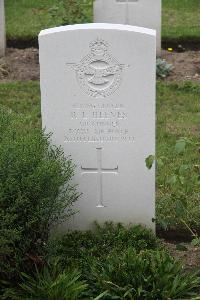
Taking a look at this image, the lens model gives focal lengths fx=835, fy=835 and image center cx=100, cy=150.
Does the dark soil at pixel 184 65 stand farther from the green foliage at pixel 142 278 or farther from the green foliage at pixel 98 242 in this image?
the green foliage at pixel 142 278

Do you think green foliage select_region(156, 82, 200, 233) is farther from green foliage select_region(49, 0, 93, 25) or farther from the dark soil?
green foliage select_region(49, 0, 93, 25)

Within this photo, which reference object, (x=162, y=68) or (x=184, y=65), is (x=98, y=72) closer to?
(x=162, y=68)

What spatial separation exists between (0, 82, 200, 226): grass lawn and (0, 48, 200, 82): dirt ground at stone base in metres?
0.30

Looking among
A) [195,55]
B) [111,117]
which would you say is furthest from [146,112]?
[195,55]

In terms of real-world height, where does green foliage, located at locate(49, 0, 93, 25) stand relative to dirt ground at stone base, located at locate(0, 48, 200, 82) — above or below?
above

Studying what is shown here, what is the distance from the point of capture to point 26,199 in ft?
14.4

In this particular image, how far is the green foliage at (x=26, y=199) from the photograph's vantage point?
4391 mm

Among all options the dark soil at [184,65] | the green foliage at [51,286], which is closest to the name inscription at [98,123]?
the green foliage at [51,286]

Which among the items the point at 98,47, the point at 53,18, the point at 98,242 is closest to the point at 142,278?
the point at 98,242

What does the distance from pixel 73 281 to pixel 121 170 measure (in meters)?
0.93

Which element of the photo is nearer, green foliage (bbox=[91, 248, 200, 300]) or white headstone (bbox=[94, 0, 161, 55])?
green foliage (bbox=[91, 248, 200, 300])

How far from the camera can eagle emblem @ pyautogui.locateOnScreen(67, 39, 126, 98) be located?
4957 millimetres

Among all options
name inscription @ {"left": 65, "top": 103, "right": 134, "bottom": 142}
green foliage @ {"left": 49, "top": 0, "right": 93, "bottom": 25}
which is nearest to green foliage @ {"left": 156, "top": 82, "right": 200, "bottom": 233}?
name inscription @ {"left": 65, "top": 103, "right": 134, "bottom": 142}

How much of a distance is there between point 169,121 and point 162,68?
1443 millimetres
